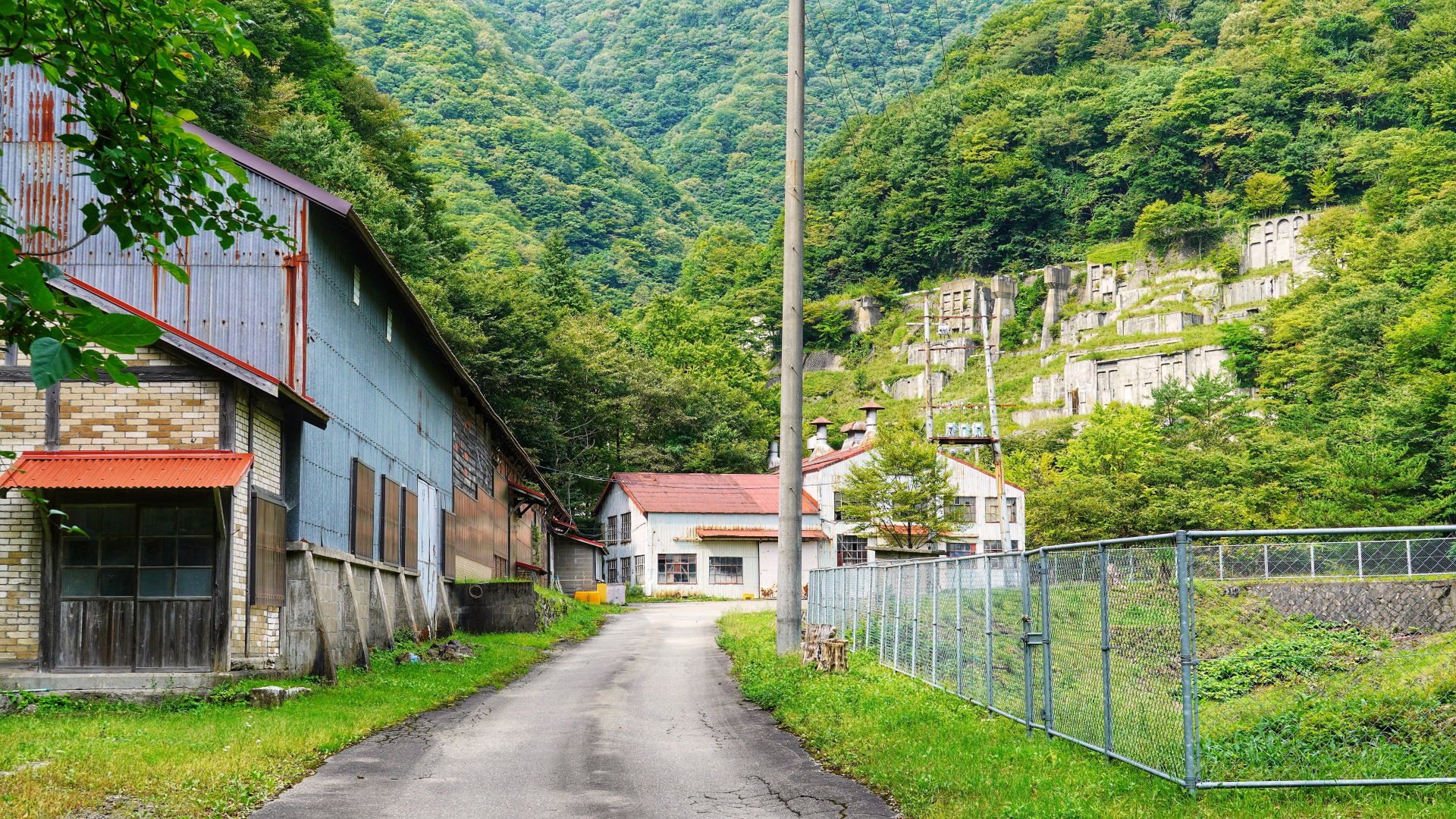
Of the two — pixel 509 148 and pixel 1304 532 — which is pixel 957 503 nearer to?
pixel 1304 532

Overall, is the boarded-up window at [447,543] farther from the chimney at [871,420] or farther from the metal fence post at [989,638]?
the chimney at [871,420]

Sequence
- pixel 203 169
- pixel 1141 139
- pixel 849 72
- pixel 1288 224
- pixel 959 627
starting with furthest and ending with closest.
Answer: pixel 849 72
pixel 1141 139
pixel 1288 224
pixel 959 627
pixel 203 169

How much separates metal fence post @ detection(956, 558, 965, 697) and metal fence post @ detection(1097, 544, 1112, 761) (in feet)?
12.7

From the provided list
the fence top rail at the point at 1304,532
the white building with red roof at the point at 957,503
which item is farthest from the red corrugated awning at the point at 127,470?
the white building with red roof at the point at 957,503

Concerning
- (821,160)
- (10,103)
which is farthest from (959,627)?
(821,160)

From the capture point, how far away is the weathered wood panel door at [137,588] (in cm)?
1326

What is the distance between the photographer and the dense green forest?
167 ft

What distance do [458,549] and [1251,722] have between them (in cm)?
2281

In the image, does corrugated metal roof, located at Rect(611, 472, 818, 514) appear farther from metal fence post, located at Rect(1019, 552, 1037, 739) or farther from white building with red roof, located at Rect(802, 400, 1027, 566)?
metal fence post, located at Rect(1019, 552, 1037, 739)

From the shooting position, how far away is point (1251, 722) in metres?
8.41

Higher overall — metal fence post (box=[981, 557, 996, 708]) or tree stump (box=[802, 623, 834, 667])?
metal fence post (box=[981, 557, 996, 708])

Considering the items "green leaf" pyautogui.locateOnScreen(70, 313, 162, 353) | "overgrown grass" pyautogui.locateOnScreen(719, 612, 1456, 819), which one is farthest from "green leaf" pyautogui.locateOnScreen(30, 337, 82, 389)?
"overgrown grass" pyautogui.locateOnScreen(719, 612, 1456, 819)

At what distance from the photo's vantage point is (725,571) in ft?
180

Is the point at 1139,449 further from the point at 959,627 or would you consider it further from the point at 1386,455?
the point at 959,627
